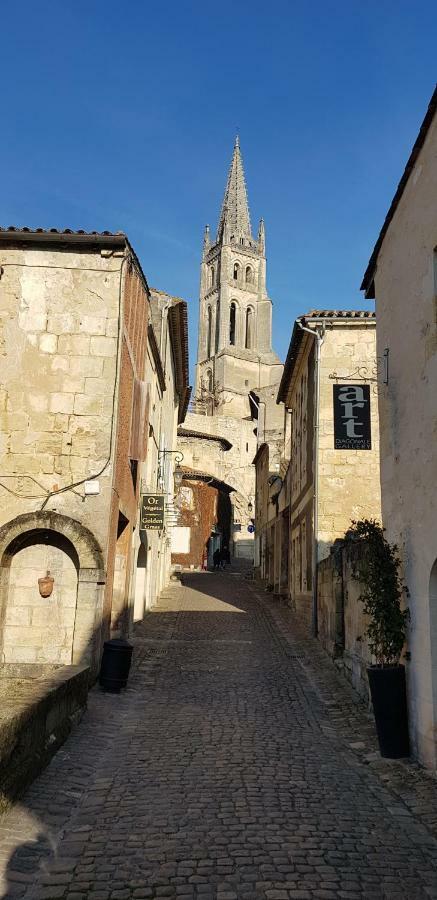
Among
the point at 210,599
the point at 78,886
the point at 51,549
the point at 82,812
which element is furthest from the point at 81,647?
the point at 210,599

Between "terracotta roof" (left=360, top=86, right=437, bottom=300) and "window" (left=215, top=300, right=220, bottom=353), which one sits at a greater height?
"window" (left=215, top=300, right=220, bottom=353)

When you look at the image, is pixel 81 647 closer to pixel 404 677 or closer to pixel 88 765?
pixel 88 765

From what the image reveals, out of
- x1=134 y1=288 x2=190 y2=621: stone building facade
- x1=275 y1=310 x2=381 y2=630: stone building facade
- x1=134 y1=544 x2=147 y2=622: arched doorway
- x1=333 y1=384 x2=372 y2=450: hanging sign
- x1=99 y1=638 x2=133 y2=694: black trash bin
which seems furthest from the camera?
x1=134 y1=544 x2=147 y2=622: arched doorway

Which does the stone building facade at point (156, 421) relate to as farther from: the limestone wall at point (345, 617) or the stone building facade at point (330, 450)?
the limestone wall at point (345, 617)

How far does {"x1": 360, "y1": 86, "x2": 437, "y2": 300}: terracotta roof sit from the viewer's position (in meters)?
6.84

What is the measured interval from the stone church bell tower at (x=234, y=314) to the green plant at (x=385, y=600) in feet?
235

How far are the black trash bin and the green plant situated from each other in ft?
12.6

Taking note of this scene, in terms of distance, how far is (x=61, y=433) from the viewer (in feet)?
35.9

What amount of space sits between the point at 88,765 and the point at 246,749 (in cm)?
164

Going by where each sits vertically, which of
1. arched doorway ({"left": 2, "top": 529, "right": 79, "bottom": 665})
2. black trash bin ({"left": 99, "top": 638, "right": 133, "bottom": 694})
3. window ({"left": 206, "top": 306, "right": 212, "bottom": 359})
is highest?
window ({"left": 206, "top": 306, "right": 212, "bottom": 359})

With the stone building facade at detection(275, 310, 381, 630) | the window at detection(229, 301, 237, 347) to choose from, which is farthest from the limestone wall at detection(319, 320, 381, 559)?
the window at detection(229, 301, 237, 347)

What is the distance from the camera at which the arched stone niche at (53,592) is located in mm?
10258

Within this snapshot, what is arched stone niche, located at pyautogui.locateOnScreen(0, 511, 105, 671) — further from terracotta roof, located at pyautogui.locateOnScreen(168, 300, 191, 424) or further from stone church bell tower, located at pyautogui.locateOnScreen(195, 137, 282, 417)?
stone church bell tower, located at pyautogui.locateOnScreen(195, 137, 282, 417)

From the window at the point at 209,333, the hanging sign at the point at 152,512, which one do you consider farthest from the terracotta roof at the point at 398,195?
the window at the point at 209,333
